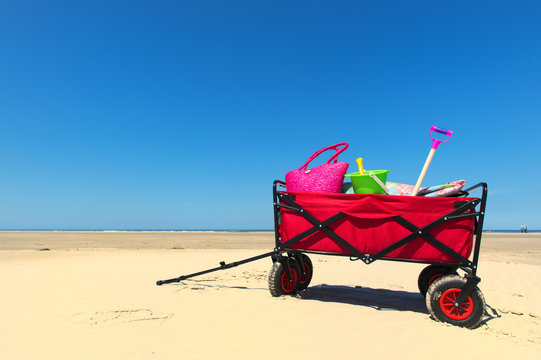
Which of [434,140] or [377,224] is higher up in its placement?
[434,140]

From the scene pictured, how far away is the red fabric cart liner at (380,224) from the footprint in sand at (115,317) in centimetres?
198

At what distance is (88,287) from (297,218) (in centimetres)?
359

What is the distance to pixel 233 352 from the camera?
8.86ft

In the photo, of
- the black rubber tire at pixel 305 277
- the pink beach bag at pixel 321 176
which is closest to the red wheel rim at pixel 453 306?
the pink beach bag at pixel 321 176

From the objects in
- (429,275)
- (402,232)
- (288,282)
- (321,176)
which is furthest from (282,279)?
(429,275)

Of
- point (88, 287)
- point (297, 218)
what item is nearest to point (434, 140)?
point (297, 218)

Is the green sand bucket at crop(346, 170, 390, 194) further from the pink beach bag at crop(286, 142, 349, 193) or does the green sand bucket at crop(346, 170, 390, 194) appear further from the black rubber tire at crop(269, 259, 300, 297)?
the black rubber tire at crop(269, 259, 300, 297)

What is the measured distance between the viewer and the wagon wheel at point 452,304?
3525 millimetres

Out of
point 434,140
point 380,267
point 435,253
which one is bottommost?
point 380,267

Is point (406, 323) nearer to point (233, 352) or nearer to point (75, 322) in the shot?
point (233, 352)

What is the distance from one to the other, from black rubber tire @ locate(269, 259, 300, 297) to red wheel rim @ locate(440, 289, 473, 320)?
198cm

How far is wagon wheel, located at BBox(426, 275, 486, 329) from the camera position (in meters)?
3.53

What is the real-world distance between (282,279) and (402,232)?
6.10ft

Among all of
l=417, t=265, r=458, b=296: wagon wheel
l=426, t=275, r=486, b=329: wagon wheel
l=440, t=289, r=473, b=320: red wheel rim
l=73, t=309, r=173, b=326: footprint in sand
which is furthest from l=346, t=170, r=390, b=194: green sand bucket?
l=73, t=309, r=173, b=326: footprint in sand
